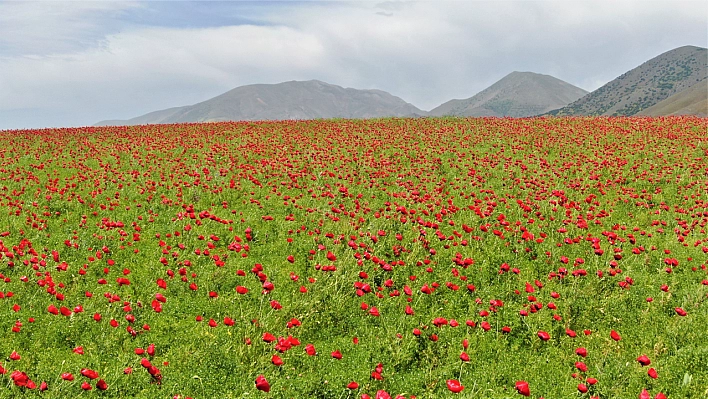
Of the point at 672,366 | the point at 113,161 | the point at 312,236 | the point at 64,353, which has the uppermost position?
the point at 113,161

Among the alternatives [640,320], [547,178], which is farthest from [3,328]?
[547,178]

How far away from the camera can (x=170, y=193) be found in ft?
35.5

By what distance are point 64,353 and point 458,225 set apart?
22.7 ft

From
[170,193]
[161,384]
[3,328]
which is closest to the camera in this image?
[161,384]

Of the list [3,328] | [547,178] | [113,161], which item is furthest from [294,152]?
[3,328]

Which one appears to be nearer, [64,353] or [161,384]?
[161,384]

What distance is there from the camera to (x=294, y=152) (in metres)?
16.8

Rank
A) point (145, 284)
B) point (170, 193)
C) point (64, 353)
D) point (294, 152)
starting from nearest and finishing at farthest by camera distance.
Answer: point (64, 353) < point (145, 284) < point (170, 193) < point (294, 152)

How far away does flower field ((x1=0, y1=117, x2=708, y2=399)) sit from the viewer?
4227mm

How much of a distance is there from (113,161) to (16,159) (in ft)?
12.5

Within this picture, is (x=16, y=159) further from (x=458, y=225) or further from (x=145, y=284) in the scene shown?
(x=458, y=225)

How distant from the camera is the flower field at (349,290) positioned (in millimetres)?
4227

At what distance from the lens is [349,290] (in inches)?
234

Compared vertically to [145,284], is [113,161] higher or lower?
higher
